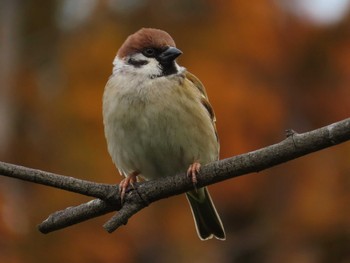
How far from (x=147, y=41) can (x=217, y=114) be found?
1992mm

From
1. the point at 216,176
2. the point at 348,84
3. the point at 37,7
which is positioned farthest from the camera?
the point at 37,7

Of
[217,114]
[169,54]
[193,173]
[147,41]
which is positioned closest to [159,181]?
Answer: [193,173]

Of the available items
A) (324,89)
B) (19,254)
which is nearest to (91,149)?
(19,254)

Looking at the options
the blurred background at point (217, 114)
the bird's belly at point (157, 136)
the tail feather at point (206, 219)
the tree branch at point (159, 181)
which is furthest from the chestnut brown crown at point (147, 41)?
the blurred background at point (217, 114)

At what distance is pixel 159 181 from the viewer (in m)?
3.76

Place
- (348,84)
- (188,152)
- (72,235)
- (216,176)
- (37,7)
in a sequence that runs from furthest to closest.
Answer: (37,7) < (348,84) < (72,235) < (188,152) < (216,176)

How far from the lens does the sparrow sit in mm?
4441

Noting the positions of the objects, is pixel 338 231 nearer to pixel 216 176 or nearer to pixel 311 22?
pixel 216 176

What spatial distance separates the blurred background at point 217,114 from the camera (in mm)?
6020

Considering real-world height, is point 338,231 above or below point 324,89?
below

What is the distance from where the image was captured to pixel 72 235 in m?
6.09

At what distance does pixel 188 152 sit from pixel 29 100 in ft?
11.2

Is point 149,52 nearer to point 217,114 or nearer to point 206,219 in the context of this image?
point 206,219

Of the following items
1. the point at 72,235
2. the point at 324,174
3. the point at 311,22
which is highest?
the point at 311,22
